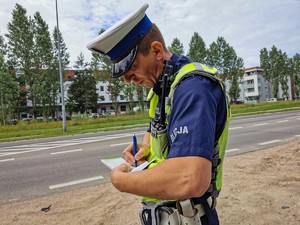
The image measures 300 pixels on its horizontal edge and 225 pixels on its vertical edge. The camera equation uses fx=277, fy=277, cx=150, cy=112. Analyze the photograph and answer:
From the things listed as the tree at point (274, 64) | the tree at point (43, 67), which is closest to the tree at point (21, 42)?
the tree at point (43, 67)

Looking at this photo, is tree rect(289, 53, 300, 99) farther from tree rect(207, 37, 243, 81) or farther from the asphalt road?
the asphalt road

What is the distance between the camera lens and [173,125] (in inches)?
41.7

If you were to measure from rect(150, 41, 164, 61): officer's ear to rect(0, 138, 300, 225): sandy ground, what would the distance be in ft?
8.75

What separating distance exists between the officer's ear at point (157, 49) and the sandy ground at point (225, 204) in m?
2.67

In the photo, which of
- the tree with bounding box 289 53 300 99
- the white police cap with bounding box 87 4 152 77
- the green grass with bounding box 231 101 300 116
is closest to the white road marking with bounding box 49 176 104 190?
the white police cap with bounding box 87 4 152 77

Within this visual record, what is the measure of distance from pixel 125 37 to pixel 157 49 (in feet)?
0.50

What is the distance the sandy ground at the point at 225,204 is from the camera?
3445 millimetres

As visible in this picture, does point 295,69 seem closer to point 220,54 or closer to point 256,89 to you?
point 256,89

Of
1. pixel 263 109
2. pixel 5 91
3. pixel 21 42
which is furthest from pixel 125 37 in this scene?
pixel 21 42

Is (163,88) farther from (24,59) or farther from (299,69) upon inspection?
(299,69)

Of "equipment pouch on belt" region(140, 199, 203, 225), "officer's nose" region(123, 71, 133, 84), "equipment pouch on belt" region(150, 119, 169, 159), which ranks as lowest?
"equipment pouch on belt" region(140, 199, 203, 225)

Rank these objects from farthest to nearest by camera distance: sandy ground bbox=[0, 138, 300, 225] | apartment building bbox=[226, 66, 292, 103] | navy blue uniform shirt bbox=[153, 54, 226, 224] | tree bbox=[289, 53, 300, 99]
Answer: apartment building bbox=[226, 66, 292, 103]
tree bbox=[289, 53, 300, 99]
sandy ground bbox=[0, 138, 300, 225]
navy blue uniform shirt bbox=[153, 54, 226, 224]

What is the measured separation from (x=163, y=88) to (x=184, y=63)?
0.15m

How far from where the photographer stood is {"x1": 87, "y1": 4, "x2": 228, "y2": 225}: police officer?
3.22 ft
